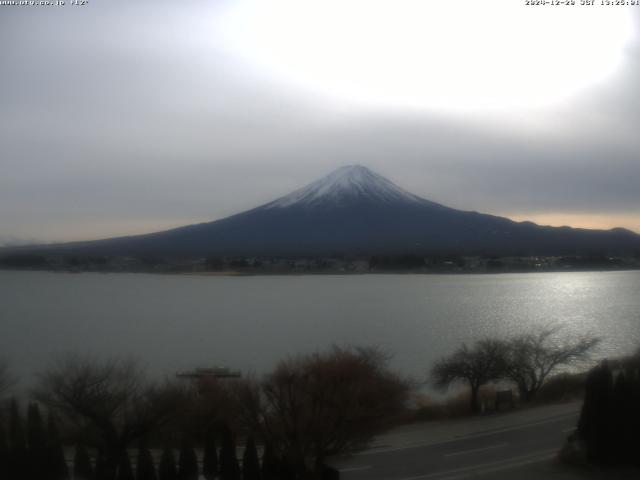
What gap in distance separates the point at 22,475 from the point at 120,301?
19.6 metres

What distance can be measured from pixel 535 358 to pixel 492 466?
4.34 m

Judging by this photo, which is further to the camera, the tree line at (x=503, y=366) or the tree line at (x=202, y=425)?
the tree line at (x=503, y=366)

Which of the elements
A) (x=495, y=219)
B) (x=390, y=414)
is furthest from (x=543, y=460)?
(x=495, y=219)

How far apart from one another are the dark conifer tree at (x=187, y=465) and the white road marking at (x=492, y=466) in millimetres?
1566

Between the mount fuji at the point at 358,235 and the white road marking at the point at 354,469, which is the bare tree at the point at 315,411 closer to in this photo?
the white road marking at the point at 354,469

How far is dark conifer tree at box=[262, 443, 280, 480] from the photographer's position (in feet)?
16.2

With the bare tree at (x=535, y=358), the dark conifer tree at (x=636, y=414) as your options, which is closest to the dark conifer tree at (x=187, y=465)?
the dark conifer tree at (x=636, y=414)

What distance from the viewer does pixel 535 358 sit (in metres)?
9.59

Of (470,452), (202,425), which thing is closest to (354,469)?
(470,452)

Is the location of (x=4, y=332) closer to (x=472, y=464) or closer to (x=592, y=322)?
(x=472, y=464)

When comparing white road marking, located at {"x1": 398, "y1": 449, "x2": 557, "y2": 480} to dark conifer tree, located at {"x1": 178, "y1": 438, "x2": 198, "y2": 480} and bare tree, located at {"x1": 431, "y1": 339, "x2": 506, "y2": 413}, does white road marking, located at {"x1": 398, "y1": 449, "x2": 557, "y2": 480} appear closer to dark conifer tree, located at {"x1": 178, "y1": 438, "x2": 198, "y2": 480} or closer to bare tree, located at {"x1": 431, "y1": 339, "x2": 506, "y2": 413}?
dark conifer tree, located at {"x1": 178, "y1": 438, "x2": 198, "y2": 480}

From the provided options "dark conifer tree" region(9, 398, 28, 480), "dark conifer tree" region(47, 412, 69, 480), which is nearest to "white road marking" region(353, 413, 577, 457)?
"dark conifer tree" region(47, 412, 69, 480)

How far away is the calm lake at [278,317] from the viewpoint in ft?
39.5

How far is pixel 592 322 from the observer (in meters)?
16.2
